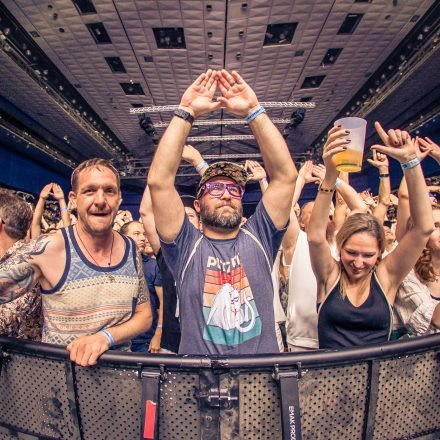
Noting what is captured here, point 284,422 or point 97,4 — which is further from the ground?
point 97,4

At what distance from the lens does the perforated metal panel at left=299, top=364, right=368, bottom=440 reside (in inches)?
30.1

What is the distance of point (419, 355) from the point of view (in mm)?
837

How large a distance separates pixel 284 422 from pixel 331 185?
1040 mm

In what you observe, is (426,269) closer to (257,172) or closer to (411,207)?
(411,207)

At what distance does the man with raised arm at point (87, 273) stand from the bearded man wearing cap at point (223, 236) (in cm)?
22

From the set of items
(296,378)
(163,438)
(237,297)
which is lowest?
(163,438)

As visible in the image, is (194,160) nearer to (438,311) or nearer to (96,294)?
(96,294)

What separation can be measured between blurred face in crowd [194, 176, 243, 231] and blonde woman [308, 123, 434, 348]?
1.18 ft

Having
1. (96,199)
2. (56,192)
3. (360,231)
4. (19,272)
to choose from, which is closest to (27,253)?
(19,272)

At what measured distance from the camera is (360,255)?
1489 millimetres

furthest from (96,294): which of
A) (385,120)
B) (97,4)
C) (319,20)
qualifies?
(385,120)

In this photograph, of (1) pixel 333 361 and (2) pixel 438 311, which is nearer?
(1) pixel 333 361

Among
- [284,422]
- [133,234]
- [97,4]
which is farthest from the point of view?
[97,4]

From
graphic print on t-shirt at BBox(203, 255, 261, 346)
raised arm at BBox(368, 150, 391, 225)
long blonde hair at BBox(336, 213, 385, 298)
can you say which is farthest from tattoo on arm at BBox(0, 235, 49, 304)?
raised arm at BBox(368, 150, 391, 225)
